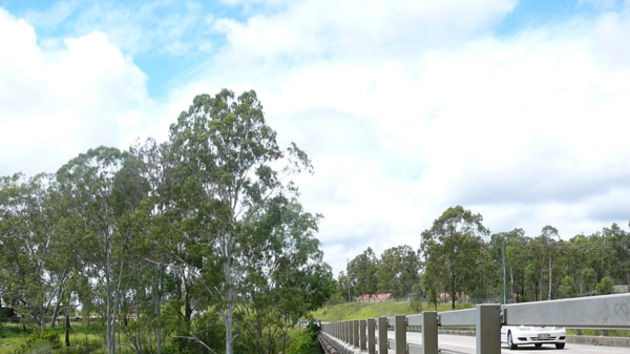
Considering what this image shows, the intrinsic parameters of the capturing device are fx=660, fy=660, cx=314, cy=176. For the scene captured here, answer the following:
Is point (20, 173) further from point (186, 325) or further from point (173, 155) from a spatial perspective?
point (186, 325)

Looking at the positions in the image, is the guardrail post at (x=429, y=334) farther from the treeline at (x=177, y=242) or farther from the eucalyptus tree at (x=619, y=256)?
the eucalyptus tree at (x=619, y=256)

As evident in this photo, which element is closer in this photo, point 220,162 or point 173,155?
point 220,162

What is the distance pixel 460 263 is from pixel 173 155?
26267mm

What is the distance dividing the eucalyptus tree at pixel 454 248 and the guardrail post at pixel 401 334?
48547 millimetres

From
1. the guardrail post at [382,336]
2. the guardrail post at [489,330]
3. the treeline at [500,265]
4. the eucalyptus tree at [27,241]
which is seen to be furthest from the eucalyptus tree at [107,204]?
the guardrail post at [489,330]

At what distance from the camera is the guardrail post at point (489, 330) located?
11.0 ft

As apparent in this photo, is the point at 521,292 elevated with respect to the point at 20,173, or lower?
lower

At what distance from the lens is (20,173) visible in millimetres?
48531

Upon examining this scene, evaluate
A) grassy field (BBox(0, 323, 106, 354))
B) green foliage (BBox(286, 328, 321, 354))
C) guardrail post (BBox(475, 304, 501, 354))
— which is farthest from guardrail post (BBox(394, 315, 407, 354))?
grassy field (BBox(0, 323, 106, 354))

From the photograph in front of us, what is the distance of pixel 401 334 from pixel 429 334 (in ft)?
4.84

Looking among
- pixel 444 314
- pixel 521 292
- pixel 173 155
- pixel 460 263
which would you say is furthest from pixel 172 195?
pixel 521 292

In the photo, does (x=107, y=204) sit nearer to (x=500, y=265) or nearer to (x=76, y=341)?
(x=76, y=341)

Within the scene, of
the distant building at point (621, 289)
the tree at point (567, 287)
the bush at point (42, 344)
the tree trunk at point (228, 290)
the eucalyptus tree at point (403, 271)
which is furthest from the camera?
the eucalyptus tree at point (403, 271)

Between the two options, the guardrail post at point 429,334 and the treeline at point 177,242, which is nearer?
the guardrail post at point 429,334
